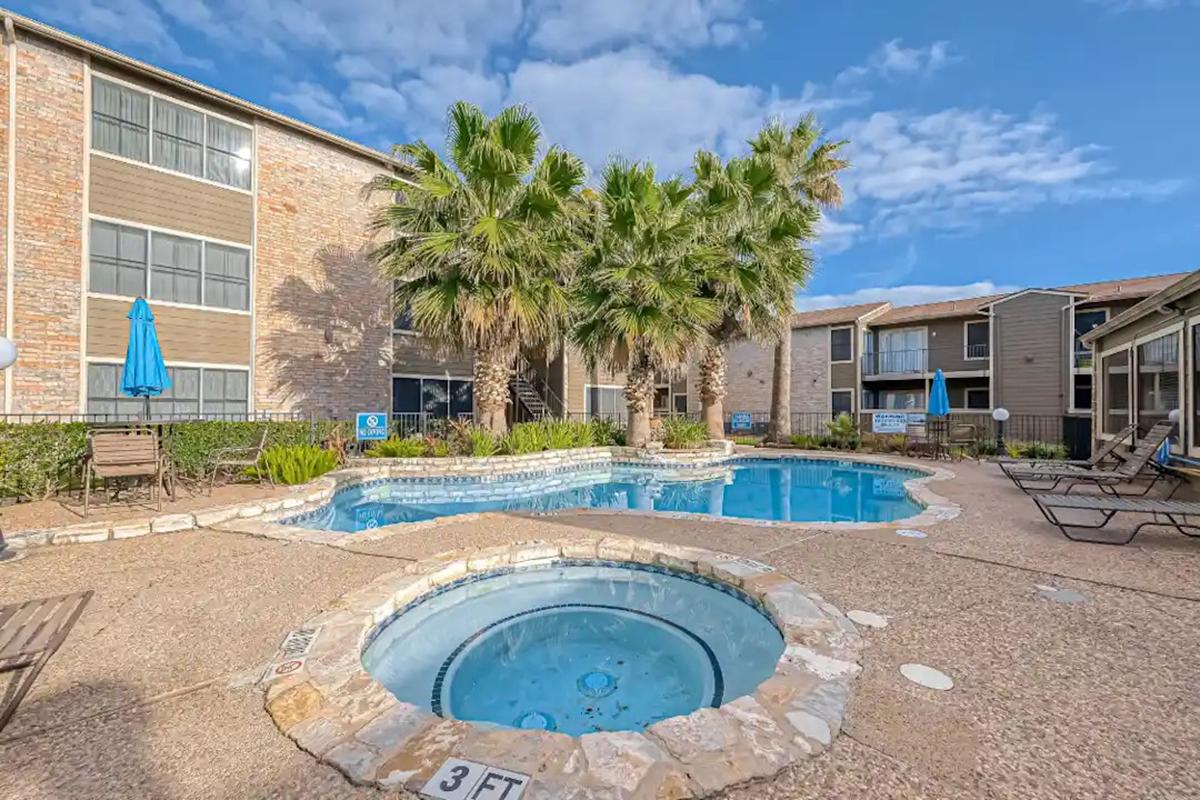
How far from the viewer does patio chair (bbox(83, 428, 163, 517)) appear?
6.59 metres

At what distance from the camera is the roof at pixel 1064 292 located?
19406 mm

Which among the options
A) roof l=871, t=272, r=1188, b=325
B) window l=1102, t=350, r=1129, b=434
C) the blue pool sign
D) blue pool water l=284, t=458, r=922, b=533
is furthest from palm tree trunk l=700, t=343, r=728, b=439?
roof l=871, t=272, r=1188, b=325

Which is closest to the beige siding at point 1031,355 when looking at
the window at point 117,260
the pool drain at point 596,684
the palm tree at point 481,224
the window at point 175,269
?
the palm tree at point 481,224

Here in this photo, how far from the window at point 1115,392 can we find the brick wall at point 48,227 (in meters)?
21.3

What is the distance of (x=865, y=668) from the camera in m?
2.84

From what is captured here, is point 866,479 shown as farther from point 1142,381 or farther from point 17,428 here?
point 17,428

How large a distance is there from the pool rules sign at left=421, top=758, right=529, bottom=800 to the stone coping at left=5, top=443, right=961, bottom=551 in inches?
153

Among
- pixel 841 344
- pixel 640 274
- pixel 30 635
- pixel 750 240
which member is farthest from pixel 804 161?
pixel 30 635

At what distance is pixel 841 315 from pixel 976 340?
18.4 feet

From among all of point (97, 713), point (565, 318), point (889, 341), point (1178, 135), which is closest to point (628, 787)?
point (97, 713)

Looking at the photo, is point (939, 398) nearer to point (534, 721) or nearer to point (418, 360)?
point (418, 360)

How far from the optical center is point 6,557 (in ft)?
16.4

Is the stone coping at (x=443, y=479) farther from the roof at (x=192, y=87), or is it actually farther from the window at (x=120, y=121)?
the window at (x=120, y=121)

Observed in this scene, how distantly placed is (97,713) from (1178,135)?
1952cm
